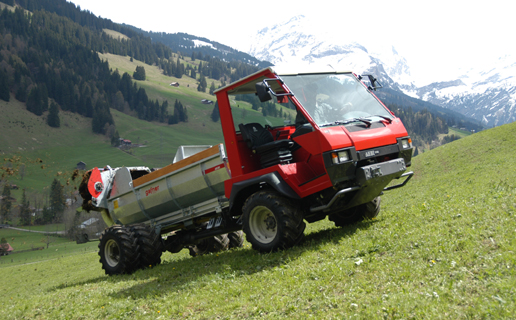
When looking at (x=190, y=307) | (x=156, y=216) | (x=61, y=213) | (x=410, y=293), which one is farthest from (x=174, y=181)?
(x=61, y=213)

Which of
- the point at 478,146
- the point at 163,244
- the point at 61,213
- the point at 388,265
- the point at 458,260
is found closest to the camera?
the point at 458,260

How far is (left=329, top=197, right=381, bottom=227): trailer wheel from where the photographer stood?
33.1 feet

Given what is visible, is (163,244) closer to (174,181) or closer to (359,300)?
(174,181)

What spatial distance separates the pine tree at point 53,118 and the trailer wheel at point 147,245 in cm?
20165

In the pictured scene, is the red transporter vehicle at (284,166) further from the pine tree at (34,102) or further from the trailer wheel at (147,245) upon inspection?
the pine tree at (34,102)

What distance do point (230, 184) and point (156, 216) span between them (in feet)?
13.1

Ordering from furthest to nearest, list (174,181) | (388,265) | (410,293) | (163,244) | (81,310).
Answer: (163,244)
(174,181)
(81,310)
(388,265)
(410,293)

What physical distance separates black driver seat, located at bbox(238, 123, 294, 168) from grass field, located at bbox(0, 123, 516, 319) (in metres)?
1.89

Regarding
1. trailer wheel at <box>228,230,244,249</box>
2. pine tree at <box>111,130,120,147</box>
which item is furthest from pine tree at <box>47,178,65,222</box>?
trailer wheel at <box>228,230,244,249</box>

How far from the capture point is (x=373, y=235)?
8055 mm

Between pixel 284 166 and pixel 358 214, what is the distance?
10.2 ft

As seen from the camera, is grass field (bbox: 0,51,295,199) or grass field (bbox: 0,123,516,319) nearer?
grass field (bbox: 0,123,516,319)

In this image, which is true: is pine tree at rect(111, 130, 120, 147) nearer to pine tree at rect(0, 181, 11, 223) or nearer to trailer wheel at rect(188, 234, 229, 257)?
pine tree at rect(0, 181, 11, 223)

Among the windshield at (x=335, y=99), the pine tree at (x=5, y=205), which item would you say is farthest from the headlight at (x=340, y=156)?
the pine tree at (x=5, y=205)
